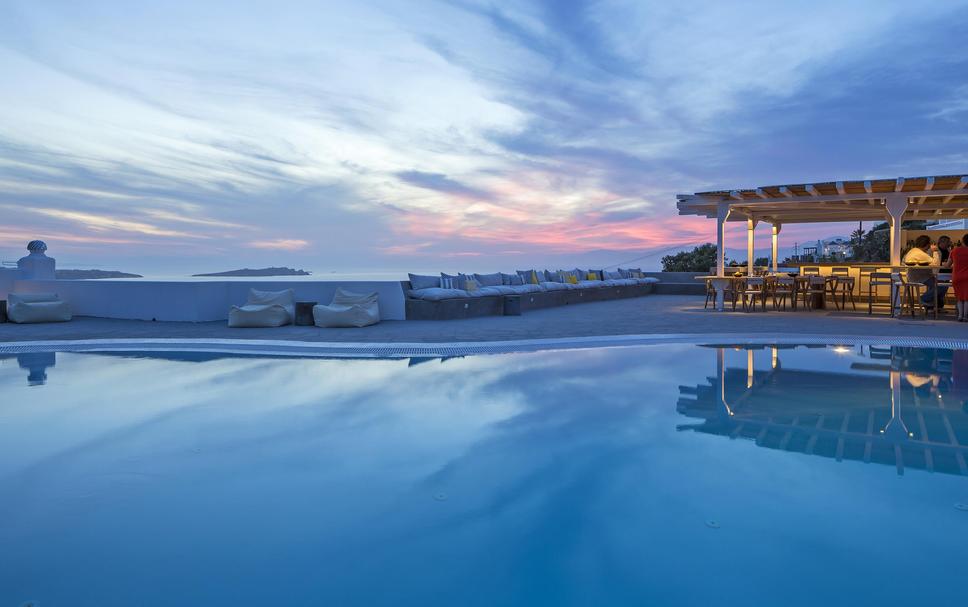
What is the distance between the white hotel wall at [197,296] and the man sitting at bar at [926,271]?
26.6ft

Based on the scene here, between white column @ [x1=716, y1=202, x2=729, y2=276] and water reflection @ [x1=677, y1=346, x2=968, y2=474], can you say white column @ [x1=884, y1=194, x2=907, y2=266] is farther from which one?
water reflection @ [x1=677, y1=346, x2=968, y2=474]

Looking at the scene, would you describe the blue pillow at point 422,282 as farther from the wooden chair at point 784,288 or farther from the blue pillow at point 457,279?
the wooden chair at point 784,288

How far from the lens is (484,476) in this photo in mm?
2998

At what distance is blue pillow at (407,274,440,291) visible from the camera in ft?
31.5

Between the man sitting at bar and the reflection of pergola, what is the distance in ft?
1.28

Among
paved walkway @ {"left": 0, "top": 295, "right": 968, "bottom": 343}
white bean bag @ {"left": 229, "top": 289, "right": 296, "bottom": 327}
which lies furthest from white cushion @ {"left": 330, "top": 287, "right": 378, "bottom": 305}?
white bean bag @ {"left": 229, "top": 289, "right": 296, "bottom": 327}

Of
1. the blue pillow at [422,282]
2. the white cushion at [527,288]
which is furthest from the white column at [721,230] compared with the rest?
the blue pillow at [422,282]

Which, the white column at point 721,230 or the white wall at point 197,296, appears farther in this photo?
the white column at point 721,230

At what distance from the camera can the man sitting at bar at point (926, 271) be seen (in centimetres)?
877

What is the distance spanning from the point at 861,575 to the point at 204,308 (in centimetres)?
938

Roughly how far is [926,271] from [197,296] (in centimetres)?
1146

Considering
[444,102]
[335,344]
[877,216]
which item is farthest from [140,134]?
[877,216]

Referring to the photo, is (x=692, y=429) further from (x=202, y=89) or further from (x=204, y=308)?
(x=202, y=89)

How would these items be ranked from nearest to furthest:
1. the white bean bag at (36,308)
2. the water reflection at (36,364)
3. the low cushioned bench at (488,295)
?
1. the water reflection at (36,364)
2. the white bean bag at (36,308)
3. the low cushioned bench at (488,295)
